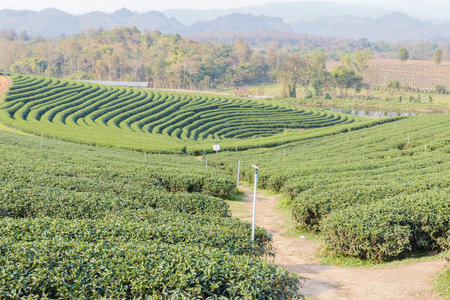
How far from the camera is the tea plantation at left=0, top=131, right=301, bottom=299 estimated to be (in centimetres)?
763

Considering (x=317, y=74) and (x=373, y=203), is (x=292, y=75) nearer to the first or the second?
(x=317, y=74)

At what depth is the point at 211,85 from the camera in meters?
140

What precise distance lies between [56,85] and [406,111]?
74.8 m

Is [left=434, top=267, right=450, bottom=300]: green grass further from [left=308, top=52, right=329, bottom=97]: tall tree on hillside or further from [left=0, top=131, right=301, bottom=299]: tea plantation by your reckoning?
[left=308, top=52, right=329, bottom=97]: tall tree on hillside

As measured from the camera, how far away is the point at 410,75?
161 meters

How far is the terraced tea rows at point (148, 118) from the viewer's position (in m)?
45.5

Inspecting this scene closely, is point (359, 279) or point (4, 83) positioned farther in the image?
point (4, 83)

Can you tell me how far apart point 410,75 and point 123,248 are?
170770mm

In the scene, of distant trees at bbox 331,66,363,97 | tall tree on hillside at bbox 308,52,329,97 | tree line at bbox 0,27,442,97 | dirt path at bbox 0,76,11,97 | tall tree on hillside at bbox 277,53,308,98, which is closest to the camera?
dirt path at bbox 0,76,11,97

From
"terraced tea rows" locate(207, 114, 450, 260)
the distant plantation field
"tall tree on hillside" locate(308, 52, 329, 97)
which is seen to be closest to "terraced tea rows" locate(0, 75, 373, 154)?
"terraced tea rows" locate(207, 114, 450, 260)

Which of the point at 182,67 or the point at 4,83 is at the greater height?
the point at 182,67

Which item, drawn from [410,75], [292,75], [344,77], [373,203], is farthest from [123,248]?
[410,75]

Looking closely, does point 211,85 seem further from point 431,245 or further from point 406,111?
point 431,245

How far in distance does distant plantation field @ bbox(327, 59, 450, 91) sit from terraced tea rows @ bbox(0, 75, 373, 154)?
2435 inches
